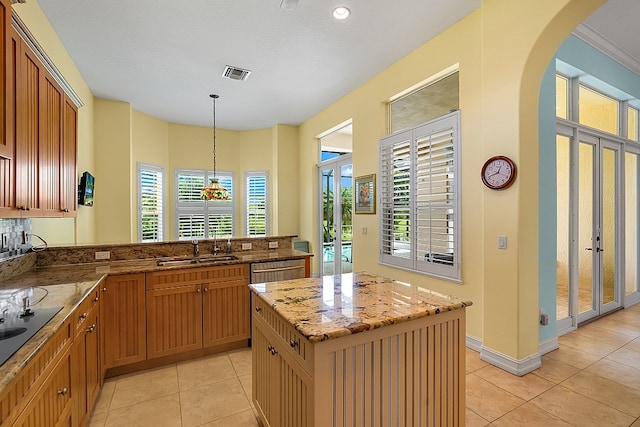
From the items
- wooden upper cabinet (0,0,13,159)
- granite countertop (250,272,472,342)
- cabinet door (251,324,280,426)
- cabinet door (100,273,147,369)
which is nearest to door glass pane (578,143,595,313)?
granite countertop (250,272,472,342)

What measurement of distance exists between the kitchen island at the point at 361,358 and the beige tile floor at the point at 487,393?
2.23ft

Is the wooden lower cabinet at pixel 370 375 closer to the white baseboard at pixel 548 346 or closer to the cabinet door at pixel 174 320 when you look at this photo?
the cabinet door at pixel 174 320

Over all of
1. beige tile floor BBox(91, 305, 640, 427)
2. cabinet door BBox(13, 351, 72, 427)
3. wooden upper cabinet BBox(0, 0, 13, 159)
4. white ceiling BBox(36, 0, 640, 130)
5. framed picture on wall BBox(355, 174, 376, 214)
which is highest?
white ceiling BBox(36, 0, 640, 130)

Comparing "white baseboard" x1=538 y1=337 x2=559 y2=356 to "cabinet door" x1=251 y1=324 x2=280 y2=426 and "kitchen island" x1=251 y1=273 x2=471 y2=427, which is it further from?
"cabinet door" x1=251 y1=324 x2=280 y2=426

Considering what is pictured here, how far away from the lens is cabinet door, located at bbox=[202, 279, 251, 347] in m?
2.92

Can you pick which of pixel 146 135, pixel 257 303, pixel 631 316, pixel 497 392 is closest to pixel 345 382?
pixel 257 303

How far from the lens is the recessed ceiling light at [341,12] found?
280 centimetres

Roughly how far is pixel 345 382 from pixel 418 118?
3.50 m

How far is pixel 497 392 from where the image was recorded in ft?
7.61

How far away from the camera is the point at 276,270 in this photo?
128 inches

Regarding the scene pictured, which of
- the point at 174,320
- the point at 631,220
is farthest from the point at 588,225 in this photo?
the point at 174,320

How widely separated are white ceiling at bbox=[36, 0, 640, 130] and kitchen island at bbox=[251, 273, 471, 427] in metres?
2.64

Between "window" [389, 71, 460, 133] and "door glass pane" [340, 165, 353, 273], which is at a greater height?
"window" [389, 71, 460, 133]

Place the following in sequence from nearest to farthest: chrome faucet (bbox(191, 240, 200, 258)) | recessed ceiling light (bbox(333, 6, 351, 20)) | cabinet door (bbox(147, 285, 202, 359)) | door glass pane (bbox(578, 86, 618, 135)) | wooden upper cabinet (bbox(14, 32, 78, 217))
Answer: wooden upper cabinet (bbox(14, 32, 78, 217))
cabinet door (bbox(147, 285, 202, 359))
recessed ceiling light (bbox(333, 6, 351, 20))
chrome faucet (bbox(191, 240, 200, 258))
door glass pane (bbox(578, 86, 618, 135))
